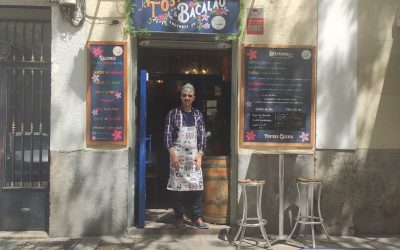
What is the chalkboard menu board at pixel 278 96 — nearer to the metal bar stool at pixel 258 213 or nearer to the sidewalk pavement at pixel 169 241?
the metal bar stool at pixel 258 213

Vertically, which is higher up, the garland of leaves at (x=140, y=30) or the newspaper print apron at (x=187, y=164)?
the garland of leaves at (x=140, y=30)

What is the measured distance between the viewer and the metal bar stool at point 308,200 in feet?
19.2

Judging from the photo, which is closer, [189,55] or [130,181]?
[130,181]

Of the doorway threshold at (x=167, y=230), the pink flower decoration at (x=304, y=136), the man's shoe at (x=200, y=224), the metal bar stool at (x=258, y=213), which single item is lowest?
the doorway threshold at (x=167, y=230)

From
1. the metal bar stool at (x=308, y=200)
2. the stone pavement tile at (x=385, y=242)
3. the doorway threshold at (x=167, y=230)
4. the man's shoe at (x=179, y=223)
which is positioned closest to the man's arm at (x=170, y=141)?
the man's shoe at (x=179, y=223)

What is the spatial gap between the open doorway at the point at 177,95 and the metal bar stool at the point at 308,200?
1380 millimetres

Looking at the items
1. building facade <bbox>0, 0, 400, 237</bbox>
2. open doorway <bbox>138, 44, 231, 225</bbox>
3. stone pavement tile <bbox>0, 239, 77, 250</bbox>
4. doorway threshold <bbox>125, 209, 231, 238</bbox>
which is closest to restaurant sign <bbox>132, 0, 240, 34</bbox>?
building facade <bbox>0, 0, 400, 237</bbox>

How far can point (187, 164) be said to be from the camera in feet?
20.9

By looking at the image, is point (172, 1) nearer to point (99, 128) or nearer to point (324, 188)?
point (99, 128)

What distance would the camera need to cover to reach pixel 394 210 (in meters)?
6.56

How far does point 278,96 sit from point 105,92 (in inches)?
94.0

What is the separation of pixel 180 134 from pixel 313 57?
2155 mm

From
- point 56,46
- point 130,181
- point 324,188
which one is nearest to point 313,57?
point 324,188

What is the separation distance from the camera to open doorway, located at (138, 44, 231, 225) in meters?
7.30
